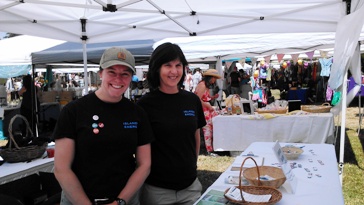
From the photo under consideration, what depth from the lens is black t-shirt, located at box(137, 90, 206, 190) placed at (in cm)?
162

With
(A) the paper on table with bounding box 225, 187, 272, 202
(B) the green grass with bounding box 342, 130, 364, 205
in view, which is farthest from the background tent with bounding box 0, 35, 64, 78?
(A) the paper on table with bounding box 225, 187, 272, 202

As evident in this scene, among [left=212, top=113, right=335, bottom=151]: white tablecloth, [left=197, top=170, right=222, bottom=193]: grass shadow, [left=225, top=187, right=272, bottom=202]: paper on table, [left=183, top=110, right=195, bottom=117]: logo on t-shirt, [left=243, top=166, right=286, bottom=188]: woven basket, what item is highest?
[left=183, top=110, right=195, bottom=117]: logo on t-shirt

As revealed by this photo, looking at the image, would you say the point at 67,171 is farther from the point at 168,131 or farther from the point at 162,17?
the point at 162,17

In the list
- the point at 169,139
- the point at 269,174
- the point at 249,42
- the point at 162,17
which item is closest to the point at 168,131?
the point at 169,139

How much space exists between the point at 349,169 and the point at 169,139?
147 inches

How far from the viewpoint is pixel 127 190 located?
4.73 ft

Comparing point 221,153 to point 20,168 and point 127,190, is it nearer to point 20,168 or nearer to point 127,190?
point 20,168

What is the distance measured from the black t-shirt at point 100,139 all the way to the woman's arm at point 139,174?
0.03m

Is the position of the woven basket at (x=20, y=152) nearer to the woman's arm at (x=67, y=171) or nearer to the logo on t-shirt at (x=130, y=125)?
the woman's arm at (x=67, y=171)

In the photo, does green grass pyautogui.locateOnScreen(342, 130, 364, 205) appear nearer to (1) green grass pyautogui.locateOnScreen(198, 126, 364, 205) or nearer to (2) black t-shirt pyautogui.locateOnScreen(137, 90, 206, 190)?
(1) green grass pyautogui.locateOnScreen(198, 126, 364, 205)

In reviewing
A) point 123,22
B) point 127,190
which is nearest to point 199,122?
point 127,190

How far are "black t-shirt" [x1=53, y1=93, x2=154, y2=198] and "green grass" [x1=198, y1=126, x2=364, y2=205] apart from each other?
254 cm

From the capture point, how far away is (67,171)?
4.40 feet

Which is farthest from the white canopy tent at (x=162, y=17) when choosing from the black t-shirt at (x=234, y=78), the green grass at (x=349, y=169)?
the black t-shirt at (x=234, y=78)
